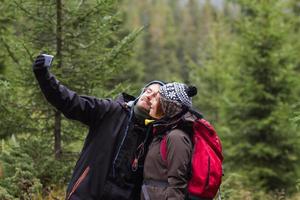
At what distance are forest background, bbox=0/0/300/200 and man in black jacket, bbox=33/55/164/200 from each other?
222 centimetres

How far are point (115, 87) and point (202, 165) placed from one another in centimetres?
443

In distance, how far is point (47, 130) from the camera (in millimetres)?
8336

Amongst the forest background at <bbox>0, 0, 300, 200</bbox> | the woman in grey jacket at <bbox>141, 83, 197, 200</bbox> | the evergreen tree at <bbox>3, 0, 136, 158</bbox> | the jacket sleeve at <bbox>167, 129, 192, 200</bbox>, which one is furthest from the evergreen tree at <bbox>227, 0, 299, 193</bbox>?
the jacket sleeve at <bbox>167, 129, 192, 200</bbox>

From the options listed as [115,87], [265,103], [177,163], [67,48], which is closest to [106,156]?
[177,163]

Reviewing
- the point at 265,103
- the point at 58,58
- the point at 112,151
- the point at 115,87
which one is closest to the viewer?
the point at 112,151

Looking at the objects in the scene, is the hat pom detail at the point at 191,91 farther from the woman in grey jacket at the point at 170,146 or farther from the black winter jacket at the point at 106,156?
the black winter jacket at the point at 106,156

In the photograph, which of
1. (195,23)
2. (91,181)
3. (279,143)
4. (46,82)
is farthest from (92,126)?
(195,23)

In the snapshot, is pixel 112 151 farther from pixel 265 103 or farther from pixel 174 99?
pixel 265 103

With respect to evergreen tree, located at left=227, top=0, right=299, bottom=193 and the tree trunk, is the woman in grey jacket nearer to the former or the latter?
the tree trunk

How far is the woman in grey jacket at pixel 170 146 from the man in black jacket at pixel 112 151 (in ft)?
0.61

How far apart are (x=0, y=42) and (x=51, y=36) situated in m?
0.80

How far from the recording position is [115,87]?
8617mm

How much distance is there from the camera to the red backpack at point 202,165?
438 centimetres

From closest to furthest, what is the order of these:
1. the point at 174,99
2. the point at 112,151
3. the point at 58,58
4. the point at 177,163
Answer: the point at 177,163 → the point at 174,99 → the point at 112,151 → the point at 58,58
